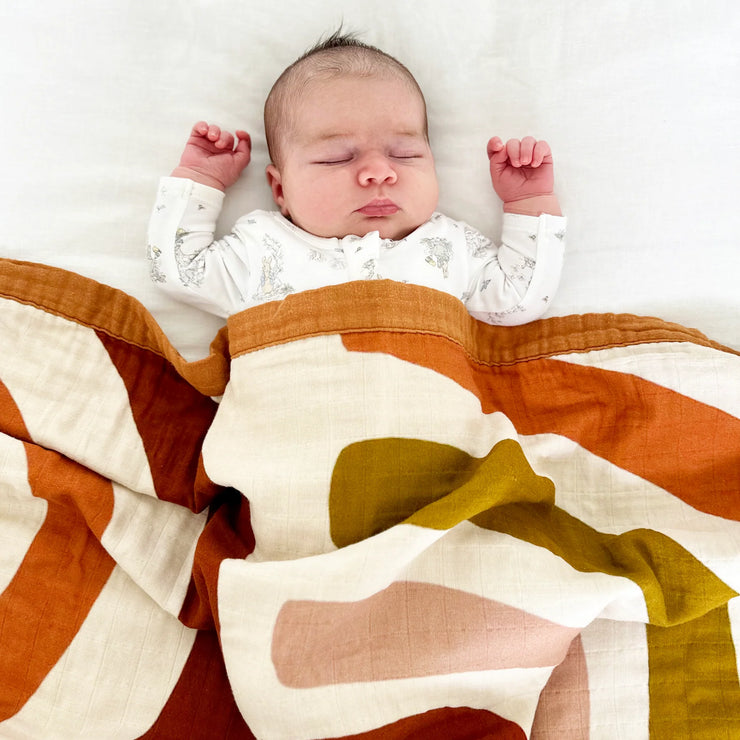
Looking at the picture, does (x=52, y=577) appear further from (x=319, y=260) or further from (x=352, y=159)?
(x=352, y=159)

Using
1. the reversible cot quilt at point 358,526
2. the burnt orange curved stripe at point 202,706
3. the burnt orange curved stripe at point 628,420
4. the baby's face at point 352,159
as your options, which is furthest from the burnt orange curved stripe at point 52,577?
the baby's face at point 352,159

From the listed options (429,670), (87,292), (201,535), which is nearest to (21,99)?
(87,292)

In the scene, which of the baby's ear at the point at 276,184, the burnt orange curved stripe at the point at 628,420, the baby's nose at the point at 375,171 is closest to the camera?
the burnt orange curved stripe at the point at 628,420

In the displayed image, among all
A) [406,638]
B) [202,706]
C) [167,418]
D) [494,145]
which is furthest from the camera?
[494,145]

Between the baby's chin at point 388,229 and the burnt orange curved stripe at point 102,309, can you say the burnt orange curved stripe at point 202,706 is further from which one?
the baby's chin at point 388,229

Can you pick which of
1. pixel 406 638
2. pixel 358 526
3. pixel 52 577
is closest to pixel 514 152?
pixel 358 526

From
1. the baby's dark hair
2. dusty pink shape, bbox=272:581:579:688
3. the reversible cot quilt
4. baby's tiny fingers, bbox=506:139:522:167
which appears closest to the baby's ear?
the baby's dark hair

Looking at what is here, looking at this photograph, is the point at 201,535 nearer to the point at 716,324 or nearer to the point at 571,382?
the point at 571,382

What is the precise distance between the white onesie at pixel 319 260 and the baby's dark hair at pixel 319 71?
0.50ft

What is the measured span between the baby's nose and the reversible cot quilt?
0.20 m

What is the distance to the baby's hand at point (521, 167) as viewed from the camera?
42.3 inches

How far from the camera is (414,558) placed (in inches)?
30.6

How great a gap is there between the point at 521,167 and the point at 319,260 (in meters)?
0.36

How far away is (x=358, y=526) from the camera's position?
0.81m
